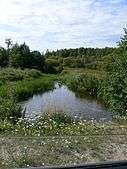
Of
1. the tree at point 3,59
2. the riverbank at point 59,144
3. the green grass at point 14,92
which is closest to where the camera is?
the riverbank at point 59,144

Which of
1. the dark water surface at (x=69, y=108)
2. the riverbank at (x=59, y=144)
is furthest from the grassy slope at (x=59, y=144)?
the dark water surface at (x=69, y=108)

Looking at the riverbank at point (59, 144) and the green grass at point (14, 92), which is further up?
the riverbank at point (59, 144)

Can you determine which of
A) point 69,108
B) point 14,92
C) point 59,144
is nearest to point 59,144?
point 59,144

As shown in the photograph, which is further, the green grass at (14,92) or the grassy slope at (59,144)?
the green grass at (14,92)

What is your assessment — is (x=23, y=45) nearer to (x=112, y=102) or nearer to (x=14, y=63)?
(x=14, y=63)

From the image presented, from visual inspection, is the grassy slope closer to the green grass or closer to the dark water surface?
the green grass

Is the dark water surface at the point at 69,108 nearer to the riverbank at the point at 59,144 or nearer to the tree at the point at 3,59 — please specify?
the riverbank at the point at 59,144

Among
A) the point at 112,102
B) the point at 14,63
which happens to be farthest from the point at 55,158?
the point at 14,63

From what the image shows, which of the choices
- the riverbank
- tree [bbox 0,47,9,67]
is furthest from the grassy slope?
tree [bbox 0,47,9,67]

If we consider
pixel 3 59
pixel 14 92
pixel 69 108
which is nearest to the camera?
pixel 14 92

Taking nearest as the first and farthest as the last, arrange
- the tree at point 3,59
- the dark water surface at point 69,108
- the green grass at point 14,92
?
1. the green grass at point 14,92
2. the dark water surface at point 69,108
3. the tree at point 3,59

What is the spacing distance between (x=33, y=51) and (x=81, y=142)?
222ft

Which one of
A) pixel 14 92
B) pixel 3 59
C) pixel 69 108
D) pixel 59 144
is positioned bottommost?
pixel 69 108

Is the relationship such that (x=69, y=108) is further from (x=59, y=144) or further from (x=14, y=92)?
(x=59, y=144)
